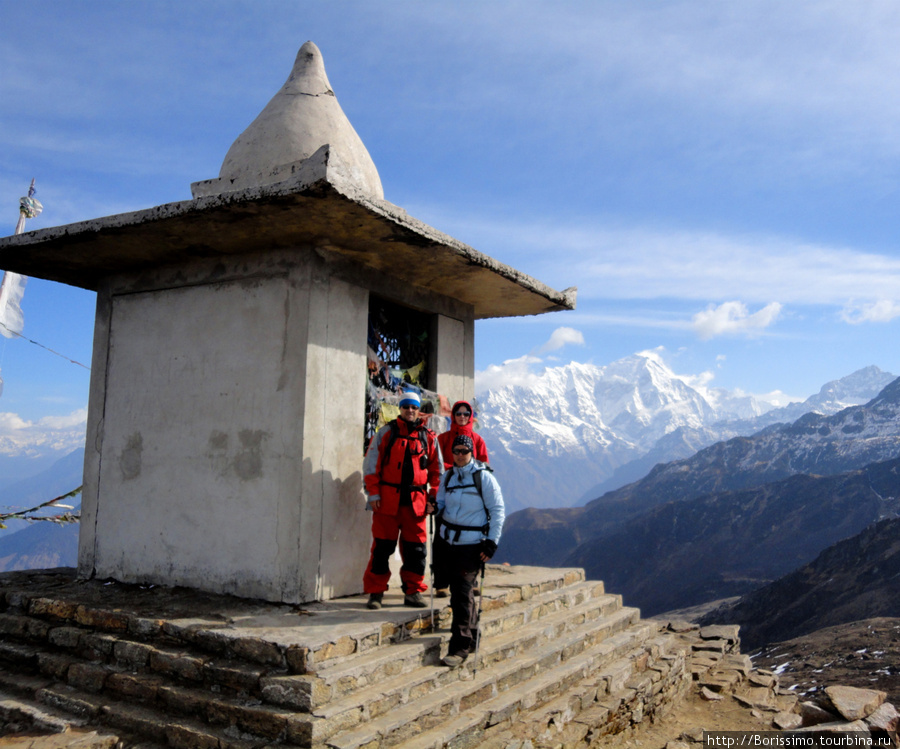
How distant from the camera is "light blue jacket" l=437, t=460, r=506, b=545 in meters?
6.20

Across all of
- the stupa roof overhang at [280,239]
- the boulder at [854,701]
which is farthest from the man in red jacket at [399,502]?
the boulder at [854,701]

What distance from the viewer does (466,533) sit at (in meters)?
6.23

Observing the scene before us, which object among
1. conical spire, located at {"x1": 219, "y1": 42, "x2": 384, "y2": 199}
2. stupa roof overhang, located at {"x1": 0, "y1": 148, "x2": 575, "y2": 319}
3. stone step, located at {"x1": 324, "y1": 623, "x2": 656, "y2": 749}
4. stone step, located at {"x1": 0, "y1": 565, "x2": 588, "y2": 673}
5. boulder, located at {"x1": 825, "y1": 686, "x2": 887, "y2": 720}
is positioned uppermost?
conical spire, located at {"x1": 219, "y1": 42, "x2": 384, "y2": 199}

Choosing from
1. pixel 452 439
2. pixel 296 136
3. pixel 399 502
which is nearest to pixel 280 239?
pixel 296 136

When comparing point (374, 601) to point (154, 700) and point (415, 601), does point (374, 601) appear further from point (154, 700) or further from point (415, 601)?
point (154, 700)

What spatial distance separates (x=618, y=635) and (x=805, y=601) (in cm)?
6103

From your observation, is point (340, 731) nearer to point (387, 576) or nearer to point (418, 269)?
point (387, 576)

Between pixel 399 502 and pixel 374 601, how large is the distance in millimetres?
984

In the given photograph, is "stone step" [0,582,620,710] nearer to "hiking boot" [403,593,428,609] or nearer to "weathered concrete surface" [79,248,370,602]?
"hiking boot" [403,593,428,609]

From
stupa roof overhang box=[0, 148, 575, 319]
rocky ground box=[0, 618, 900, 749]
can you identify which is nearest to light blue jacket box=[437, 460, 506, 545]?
stupa roof overhang box=[0, 148, 575, 319]

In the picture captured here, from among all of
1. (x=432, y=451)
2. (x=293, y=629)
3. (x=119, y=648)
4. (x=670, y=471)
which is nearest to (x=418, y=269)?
(x=432, y=451)

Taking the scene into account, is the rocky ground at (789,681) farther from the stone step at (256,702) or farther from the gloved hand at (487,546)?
the gloved hand at (487,546)

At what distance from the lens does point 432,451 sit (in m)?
7.40

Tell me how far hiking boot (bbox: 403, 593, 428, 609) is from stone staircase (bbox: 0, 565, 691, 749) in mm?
190
